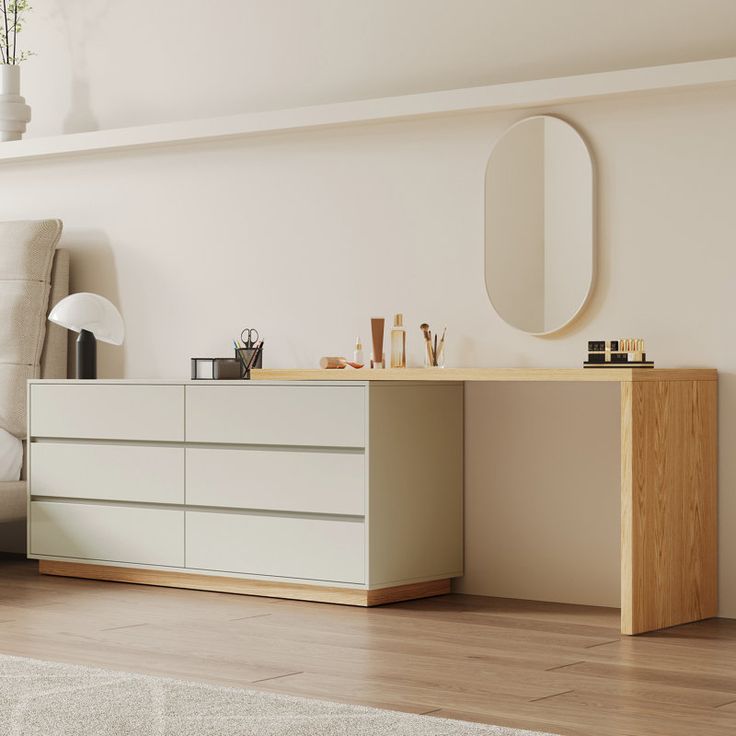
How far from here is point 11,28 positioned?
546 centimetres

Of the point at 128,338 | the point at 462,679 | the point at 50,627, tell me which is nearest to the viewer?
the point at 462,679

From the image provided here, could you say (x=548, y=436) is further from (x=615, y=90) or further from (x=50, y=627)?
(x=50, y=627)

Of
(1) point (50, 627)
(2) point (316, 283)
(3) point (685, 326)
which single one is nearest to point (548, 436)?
(3) point (685, 326)

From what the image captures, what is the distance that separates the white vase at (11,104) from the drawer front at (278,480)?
1858mm

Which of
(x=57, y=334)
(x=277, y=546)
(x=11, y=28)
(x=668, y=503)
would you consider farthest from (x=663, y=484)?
(x=11, y=28)

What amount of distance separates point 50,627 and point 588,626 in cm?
153

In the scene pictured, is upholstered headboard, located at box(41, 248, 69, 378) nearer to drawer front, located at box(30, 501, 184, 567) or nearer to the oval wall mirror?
drawer front, located at box(30, 501, 184, 567)

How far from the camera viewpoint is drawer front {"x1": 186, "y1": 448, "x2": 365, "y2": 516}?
393cm

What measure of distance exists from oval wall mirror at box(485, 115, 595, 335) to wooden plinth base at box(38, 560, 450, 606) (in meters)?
0.93

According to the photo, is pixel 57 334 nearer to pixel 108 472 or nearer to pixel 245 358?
pixel 108 472

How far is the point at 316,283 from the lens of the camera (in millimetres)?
4590

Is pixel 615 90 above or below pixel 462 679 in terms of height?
above

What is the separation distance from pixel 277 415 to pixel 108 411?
2.34 ft

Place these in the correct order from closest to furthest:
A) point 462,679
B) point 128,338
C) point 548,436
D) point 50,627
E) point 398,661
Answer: point 462,679 < point 398,661 < point 50,627 < point 548,436 < point 128,338
